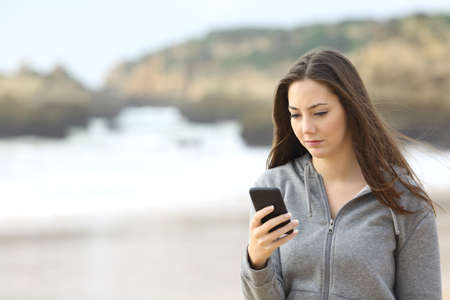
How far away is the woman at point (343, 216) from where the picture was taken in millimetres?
1361

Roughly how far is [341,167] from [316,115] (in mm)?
185

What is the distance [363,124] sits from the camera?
143 centimetres

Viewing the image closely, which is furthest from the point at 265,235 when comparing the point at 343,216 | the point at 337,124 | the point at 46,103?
the point at 46,103

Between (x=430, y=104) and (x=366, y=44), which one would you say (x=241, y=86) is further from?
(x=430, y=104)

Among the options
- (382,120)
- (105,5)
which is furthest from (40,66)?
(382,120)

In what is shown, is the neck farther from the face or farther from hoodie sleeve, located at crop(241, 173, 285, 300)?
hoodie sleeve, located at crop(241, 173, 285, 300)

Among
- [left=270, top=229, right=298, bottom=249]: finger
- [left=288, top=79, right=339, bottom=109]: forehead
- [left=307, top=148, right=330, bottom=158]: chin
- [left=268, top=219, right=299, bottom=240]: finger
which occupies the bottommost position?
[left=270, top=229, right=298, bottom=249]: finger

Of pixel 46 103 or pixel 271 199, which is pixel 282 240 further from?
pixel 46 103

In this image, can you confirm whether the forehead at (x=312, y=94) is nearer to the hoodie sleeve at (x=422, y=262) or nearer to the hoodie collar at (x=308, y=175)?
the hoodie collar at (x=308, y=175)

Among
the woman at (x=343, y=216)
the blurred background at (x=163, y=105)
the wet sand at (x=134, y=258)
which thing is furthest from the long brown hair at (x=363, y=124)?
the blurred background at (x=163, y=105)

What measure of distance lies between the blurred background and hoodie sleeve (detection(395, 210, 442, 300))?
3919 mm

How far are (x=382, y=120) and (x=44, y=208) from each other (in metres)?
5.64

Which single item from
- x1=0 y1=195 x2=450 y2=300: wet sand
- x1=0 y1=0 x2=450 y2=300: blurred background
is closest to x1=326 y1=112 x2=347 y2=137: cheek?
x1=0 y1=195 x2=450 y2=300: wet sand

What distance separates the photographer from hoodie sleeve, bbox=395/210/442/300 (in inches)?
53.5
